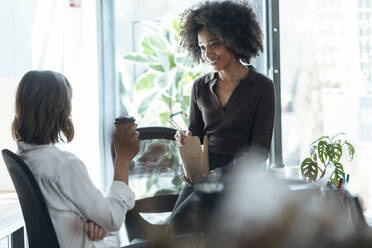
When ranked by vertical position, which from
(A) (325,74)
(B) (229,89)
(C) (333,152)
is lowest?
(C) (333,152)

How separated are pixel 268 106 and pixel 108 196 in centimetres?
99

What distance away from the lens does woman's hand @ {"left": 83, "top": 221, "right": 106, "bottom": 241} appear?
1.17 metres

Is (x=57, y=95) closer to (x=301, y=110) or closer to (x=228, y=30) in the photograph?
(x=228, y=30)

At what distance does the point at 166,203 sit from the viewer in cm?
230

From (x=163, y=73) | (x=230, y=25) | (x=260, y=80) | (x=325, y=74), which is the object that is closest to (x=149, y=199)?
(x=260, y=80)

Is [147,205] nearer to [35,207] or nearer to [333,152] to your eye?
[35,207]

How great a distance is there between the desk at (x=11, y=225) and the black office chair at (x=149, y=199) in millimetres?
439

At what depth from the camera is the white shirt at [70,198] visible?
1156 millimetres

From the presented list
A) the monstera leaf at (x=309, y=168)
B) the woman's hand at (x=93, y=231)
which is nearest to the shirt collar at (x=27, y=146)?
the woman's hand at (x=93, y=231)

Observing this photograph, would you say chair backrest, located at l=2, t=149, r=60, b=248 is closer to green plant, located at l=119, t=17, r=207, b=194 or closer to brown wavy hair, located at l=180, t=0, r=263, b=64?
brown wavy hair, located at l=180, t=0, r=263, b=64

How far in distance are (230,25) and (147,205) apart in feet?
2.89

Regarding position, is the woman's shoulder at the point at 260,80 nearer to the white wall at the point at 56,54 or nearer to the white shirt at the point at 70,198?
the white shirt at the point at 70,198

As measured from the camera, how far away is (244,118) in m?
2.01

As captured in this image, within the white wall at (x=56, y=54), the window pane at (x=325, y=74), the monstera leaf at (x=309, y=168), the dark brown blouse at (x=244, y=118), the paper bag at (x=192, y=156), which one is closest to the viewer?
the paper bag at (x=192, y=156)
